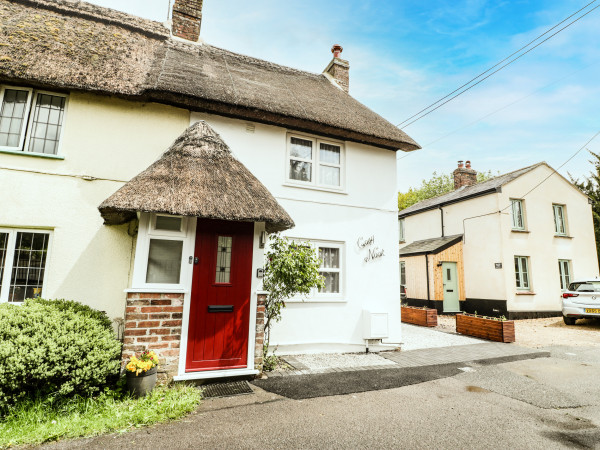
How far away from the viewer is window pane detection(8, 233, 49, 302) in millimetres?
5895

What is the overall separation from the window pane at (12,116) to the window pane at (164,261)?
3.72 meters

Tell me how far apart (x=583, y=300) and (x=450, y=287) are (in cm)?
533

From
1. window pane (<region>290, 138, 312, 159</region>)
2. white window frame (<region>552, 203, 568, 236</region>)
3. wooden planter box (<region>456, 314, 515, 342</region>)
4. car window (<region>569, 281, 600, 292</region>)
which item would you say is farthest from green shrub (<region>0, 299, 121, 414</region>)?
white window frame (<region>552, 203, 568, 236</region>)

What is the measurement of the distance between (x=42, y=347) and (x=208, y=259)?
2.55 m

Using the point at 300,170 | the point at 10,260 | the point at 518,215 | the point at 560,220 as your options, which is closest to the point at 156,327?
Answer: the point at 10,260

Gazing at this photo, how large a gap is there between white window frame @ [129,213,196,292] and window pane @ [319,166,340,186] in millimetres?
4065

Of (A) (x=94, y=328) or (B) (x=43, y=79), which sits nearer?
(A) (x=94, y=328)

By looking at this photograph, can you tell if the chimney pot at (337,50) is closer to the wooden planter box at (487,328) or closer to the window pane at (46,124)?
the window pane at (46,124)

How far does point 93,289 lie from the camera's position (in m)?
6.11

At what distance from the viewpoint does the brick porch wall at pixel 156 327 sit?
5004mm

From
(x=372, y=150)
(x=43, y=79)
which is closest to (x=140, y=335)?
(x=43, y=79)

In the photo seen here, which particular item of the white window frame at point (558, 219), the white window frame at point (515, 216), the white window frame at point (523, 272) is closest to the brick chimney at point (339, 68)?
the white window frame at point (515, 216)

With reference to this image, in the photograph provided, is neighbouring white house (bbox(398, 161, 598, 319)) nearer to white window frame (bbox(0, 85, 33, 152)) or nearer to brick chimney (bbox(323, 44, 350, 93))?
brick chimney (bbox(323, 44, 350, 93))

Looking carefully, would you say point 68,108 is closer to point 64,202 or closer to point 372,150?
point 64,202
